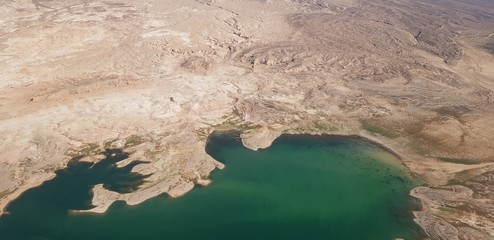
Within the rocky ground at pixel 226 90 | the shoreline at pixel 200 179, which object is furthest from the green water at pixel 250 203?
the rocky ground at pixel 226 90

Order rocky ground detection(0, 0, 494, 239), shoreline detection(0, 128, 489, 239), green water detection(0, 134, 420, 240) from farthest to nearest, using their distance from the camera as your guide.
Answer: rocky ground detection(0, 0, 494, 239) → shoreline detection(0, 128, 489, 239) → green water detection(0, 134, 420, 240)

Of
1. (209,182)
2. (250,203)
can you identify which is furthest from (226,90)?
(250,203)

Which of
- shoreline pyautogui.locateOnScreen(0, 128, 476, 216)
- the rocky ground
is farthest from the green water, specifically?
the rocky ground

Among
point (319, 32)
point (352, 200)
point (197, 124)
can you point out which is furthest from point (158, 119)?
point (319, 32)

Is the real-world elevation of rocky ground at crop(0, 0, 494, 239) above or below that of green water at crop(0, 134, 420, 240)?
above

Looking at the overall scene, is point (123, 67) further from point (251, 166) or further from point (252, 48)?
point (251, 166)

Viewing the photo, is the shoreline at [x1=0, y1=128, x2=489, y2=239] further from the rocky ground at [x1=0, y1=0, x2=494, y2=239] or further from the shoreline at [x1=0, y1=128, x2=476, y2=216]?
the rocky ground at [x1=0, y1=0, x2=494, y2=239]
